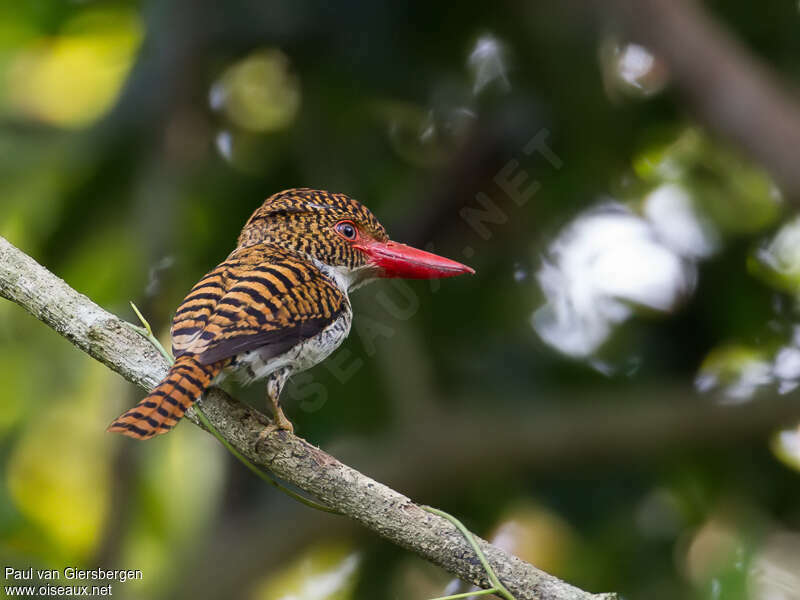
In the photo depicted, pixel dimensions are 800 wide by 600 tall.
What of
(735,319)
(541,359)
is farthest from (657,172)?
(541,359)

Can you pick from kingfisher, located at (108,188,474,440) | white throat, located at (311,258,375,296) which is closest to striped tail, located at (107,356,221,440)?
kingfisher, located at (108,188,474,440)

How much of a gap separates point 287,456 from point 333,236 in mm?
884

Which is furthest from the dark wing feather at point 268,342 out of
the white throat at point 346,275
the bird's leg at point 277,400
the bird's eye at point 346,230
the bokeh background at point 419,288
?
the bokeh background at point 419,288

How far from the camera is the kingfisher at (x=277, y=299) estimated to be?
7.41 feet

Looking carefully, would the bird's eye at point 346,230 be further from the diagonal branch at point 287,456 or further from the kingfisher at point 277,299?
the diagonal branch at point 287,456

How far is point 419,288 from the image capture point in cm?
488

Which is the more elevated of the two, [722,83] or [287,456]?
[722,83]

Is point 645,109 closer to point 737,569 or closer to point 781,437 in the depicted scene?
point 781,437

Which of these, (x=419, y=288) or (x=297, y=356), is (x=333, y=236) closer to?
(x=297, y=356)

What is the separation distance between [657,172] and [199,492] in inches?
111

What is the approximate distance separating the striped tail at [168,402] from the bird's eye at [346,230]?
0.85 m

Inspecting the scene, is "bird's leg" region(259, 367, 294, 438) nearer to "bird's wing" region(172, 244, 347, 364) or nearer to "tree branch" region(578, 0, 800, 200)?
"bird's wing" region(172, 244, 347, 364)


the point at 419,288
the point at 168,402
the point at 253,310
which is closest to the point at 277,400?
the point at 253,310

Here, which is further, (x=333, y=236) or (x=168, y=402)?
(x=333, y=236)
